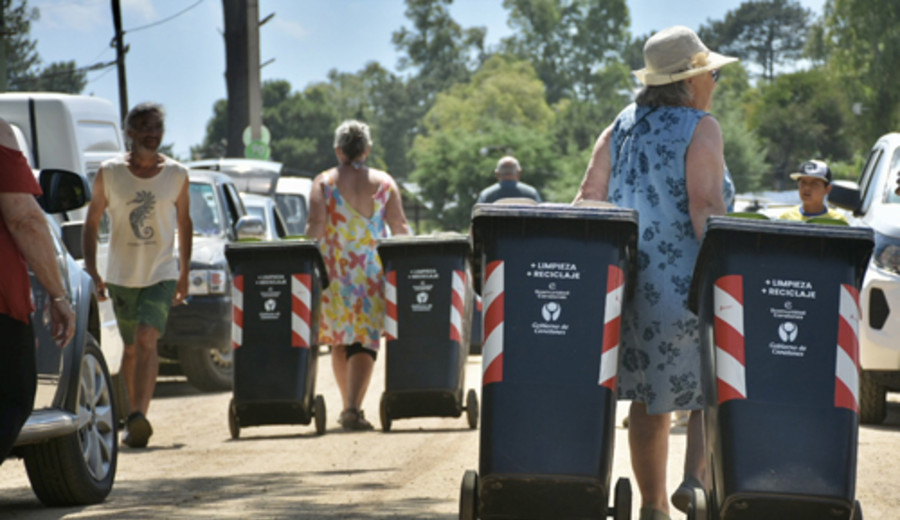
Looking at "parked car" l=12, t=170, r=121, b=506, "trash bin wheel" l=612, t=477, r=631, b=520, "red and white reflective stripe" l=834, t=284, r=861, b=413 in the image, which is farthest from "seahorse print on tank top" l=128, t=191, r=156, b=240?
"red and white reflective stripe" l=834, t=284, r=861, b=413

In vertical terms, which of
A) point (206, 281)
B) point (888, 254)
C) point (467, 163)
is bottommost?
point (467, 163)

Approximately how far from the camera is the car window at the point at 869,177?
11.6m

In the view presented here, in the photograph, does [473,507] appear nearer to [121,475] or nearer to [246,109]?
[121,475]

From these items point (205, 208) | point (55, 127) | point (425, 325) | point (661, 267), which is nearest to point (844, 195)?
point (425, 325)

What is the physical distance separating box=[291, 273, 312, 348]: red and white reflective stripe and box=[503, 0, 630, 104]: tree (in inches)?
5122

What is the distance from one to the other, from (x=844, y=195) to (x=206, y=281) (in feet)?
18.9

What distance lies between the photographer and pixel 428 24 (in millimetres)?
156375

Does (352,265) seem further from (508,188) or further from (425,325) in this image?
(508,188)

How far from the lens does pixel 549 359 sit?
221 inches

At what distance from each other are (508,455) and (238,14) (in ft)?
82.6

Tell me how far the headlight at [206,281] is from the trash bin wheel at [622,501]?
9075 millimetres

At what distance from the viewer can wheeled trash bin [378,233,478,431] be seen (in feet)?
33.3

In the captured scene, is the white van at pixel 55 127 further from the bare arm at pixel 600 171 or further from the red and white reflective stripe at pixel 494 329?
the red and white reflective stripe at pixel 494 329

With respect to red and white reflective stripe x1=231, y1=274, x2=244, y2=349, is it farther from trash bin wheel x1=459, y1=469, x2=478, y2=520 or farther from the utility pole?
the utility pole
